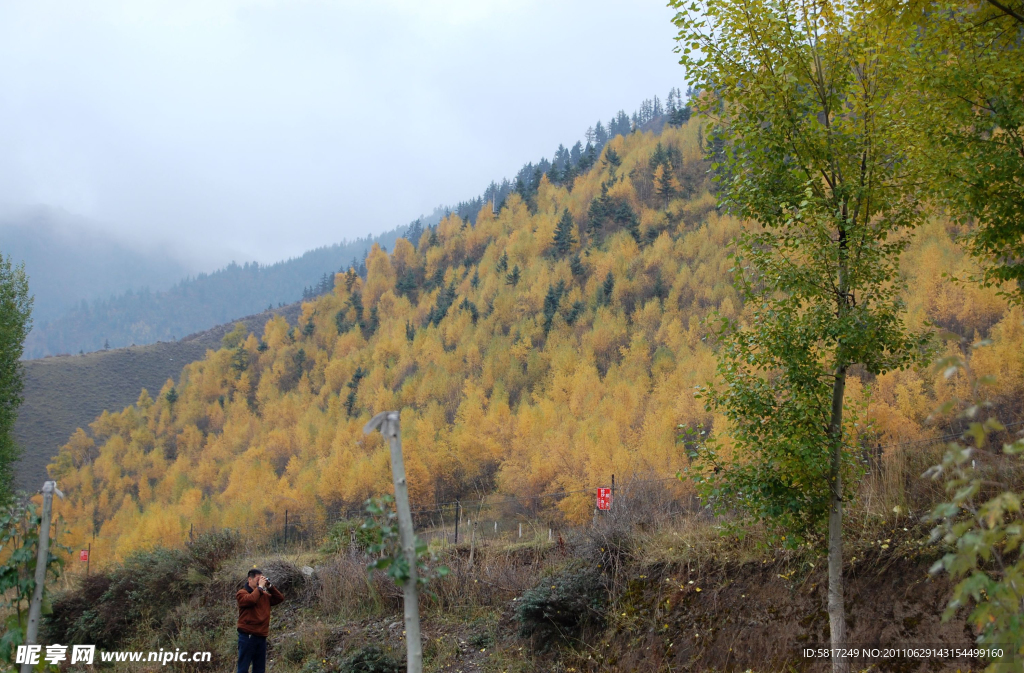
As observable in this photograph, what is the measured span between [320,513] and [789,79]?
41938mm

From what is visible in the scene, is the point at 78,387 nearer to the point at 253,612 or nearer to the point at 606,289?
the point at 606,289

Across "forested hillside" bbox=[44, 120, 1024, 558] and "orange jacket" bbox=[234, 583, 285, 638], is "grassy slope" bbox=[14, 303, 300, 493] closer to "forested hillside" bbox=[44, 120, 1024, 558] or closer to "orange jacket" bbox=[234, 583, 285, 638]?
"forested hillside" bbox=[44, 120, 1024, 558]

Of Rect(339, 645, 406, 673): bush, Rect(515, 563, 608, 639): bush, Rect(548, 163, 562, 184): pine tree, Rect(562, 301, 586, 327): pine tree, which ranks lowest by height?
Rect(339, 645, 406, 673): bush

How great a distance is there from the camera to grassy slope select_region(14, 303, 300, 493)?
83812mm

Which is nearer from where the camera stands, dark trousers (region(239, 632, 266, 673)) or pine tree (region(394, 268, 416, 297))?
dark trousers (region(239, 632, 266, 673))

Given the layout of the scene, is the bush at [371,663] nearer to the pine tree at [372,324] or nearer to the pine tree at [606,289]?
the pine tree at [606,289]

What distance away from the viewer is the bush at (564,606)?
853 cm

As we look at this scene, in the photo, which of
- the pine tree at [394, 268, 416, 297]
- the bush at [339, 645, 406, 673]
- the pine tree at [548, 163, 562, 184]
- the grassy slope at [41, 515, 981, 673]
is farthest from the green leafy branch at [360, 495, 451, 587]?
the pine tree at [548, 163, 562, 184]

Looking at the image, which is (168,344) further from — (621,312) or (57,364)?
(621,312)

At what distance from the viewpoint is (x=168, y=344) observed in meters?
135

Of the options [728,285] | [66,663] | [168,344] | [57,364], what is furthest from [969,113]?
[168,344]

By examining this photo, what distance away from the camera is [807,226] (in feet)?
18.4

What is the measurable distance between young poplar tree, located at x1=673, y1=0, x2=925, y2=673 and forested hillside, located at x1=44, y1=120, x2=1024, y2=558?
19.8m

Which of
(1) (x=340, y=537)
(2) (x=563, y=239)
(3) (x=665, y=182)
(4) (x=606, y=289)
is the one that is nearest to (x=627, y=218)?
(3) (x=665, y=182)
